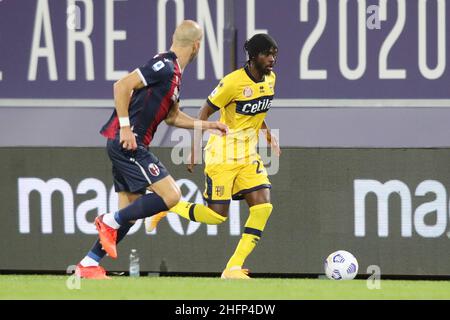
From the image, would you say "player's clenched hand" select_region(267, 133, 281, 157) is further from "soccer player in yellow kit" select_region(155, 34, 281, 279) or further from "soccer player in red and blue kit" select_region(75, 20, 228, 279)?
"soccer player in red and blue kit" select_region(75, 20, 228, 279)

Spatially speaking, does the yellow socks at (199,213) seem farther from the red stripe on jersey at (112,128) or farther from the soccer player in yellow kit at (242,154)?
the red stripe on jersey at (112,128)

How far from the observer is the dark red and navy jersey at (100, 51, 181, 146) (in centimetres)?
823

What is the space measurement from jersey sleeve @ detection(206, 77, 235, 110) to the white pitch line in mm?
1902

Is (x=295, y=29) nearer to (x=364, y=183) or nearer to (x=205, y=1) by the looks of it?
(x=205, y=1)

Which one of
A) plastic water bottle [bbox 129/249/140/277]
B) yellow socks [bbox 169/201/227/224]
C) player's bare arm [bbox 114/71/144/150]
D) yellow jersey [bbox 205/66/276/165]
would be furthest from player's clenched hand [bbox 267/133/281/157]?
player's bare arm [bbox 114/71/144/150]

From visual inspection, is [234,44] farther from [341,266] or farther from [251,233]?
[341,266]

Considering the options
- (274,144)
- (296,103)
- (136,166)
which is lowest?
(136,166)

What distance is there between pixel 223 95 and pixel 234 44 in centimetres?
213

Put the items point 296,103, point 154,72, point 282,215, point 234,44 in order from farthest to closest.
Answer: point 234,44 → point 296,103 → point 282,215 → point 154,72

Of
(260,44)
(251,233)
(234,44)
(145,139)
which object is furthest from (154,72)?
(234,44)

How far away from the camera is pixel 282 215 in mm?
9789

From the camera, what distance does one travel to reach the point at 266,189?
9258mm

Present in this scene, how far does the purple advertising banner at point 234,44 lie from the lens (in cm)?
1109

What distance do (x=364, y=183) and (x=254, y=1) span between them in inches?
94.7
